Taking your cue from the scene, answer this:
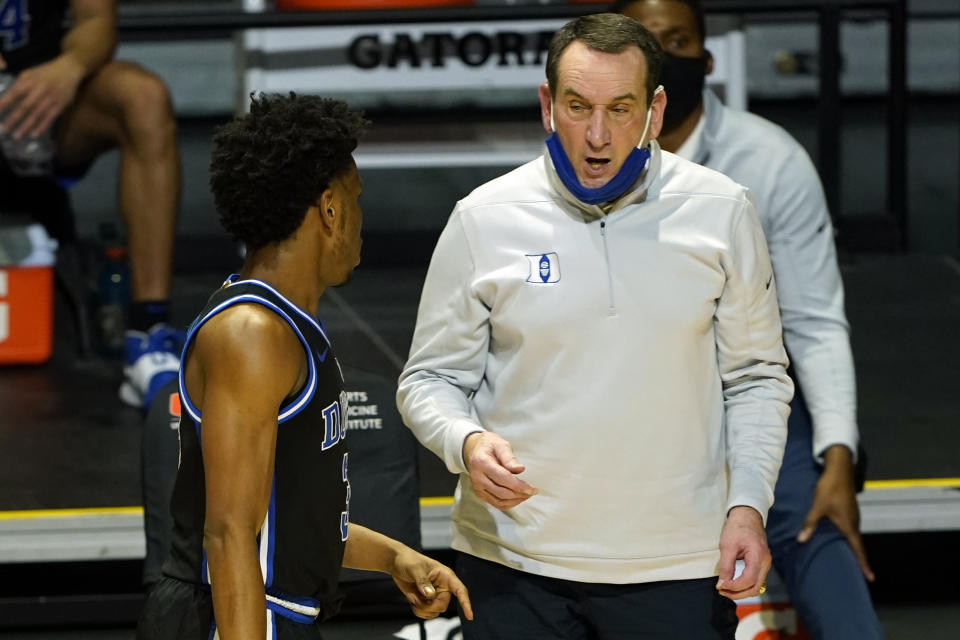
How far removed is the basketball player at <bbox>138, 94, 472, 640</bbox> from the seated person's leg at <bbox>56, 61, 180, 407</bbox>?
2052 mm

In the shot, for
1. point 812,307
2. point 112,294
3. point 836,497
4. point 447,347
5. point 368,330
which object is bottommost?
point 368,330

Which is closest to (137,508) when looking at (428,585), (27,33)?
(428,585)

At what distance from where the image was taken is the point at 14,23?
420 cm

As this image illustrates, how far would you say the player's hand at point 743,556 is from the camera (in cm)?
199

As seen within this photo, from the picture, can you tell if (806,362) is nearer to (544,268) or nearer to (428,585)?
(544,268)

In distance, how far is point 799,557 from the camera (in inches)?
106

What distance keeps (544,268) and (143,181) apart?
2142 mm

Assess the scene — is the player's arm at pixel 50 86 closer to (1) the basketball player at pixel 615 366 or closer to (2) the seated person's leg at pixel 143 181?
(2) the seated person's leg at pixel 143 181

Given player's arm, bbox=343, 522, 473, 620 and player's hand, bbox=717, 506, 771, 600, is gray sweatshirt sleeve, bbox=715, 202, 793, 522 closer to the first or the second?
player's hand, bbox=717, 506, 771, 600

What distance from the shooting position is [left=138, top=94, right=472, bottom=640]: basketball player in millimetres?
1771

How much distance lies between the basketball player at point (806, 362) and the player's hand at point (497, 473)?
2.92ft

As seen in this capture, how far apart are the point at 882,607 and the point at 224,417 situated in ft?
6.56

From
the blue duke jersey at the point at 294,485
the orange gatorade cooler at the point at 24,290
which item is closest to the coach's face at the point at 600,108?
the blue duke jersey at the point at 294,485

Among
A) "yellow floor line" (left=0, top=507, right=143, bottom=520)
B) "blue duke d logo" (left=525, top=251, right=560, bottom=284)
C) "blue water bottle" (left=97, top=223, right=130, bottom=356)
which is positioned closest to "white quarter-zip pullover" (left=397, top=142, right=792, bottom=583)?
"blue duke d logo" (left=525, top=251, right=560, bottom=284)
